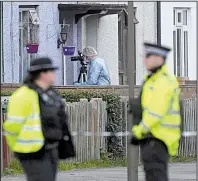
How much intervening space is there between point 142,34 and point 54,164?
16.9 meters

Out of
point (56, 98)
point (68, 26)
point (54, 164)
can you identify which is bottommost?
point (54, 164)

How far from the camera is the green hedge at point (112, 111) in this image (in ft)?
58.5

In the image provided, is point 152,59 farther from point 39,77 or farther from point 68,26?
point 68,26

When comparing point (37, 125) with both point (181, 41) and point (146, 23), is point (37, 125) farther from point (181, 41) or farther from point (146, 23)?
point (146, 23)

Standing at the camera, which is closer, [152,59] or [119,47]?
[152,59]

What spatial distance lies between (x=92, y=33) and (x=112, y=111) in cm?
777

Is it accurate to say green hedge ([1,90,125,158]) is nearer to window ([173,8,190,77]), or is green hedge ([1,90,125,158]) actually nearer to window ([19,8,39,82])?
window ([19,8,39,82])

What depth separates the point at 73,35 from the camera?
81.4 ft

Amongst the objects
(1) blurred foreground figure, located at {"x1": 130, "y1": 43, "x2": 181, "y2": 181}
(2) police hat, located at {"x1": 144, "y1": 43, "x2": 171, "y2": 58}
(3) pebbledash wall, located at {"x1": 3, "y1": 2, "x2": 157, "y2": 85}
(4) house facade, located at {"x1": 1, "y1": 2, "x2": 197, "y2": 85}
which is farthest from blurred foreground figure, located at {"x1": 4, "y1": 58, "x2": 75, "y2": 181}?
(4) house facade, located at {"x1": 1, "y1": 2, "x2": 197, "y2": 85}

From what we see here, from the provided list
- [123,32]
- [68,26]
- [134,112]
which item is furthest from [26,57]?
[134,112]

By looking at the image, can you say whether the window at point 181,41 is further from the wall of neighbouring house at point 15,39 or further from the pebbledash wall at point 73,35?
the wall of neighbouring house at point 15,39

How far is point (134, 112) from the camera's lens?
9531mm

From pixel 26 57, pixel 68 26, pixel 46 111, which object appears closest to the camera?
pixel 46 111

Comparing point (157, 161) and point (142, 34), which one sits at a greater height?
point (142, 34)
